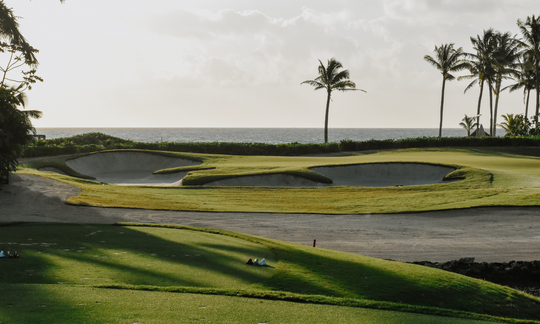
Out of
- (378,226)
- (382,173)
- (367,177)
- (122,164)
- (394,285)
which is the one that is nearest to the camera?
(394,285)

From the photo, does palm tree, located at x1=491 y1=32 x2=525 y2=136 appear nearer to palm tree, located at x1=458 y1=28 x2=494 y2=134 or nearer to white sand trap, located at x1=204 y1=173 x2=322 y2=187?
palm tree, located at x1=458 y1=28 x2=494 y2=134

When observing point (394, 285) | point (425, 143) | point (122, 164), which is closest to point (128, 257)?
point (394, 285)

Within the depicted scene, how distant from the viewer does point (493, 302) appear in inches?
340

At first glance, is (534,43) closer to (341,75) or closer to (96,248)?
(341,75)

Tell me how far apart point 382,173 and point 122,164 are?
2453 centimetres

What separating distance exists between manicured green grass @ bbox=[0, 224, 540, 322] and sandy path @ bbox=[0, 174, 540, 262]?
3.97m

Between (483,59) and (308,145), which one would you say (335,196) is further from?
(483,59)

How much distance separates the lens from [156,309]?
5.75m

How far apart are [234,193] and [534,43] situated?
58.9 m

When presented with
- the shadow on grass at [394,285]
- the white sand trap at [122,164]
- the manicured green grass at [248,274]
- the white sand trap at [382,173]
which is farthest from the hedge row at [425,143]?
the shadow on grass at [394,285]

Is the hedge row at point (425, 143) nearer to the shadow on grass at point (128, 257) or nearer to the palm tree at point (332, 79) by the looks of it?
the palm tree at point (332, 79)

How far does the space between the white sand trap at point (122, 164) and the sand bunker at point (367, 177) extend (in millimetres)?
12689

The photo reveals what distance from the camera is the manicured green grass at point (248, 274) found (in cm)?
723

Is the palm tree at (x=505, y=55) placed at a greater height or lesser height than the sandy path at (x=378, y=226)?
greater
